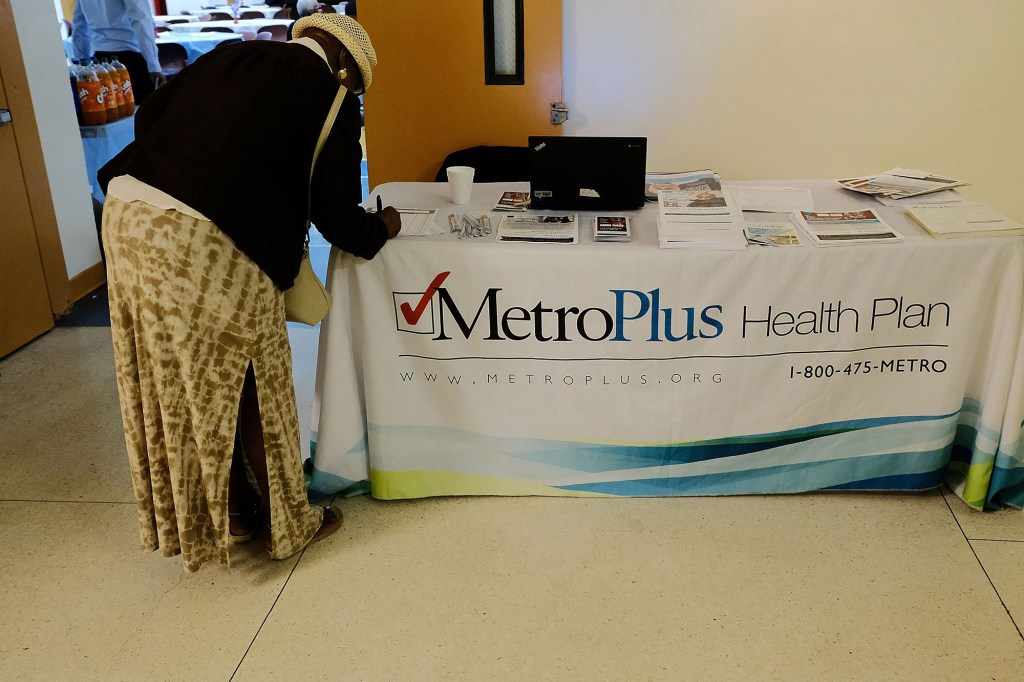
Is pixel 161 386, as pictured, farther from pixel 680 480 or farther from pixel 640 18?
pixel 640 18

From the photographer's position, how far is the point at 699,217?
2.21 m

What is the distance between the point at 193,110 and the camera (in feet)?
5.70

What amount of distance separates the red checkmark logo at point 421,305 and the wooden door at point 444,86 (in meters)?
1.65

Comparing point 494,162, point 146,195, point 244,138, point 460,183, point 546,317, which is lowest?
point 546,317

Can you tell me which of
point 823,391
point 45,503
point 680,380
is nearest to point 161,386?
point 45,503

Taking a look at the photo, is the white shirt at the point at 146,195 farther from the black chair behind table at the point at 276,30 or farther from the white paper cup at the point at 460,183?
the black chair behind table at the point at 276,30

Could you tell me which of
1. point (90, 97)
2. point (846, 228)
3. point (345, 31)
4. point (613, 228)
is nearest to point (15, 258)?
point (90, 97)

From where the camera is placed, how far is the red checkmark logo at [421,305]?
2.14 m

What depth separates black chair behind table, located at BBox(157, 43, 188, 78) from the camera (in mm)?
6574

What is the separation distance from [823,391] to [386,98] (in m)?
2.27

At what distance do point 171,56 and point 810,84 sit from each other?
16.6ft

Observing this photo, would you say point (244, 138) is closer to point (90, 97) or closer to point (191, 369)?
point (191, 369)

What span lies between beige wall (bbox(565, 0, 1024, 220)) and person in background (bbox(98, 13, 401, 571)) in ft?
6.46

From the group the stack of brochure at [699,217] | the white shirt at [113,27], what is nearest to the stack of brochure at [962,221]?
the stack of brochure at [699,217]
